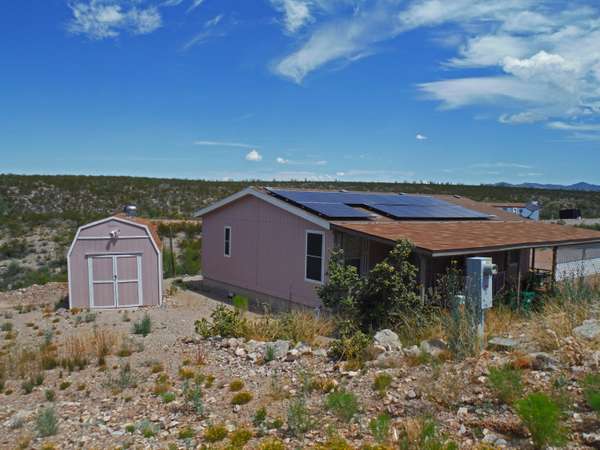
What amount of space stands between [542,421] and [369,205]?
1131cm

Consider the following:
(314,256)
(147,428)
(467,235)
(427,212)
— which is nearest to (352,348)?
(147,428)

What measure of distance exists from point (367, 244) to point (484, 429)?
353 inches

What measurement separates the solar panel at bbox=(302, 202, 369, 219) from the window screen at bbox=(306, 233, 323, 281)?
0.68 metres

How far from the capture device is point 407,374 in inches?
249

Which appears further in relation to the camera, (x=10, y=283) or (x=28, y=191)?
(x=28, y=191)

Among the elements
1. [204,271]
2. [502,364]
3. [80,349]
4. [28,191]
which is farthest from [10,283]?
[28,191]

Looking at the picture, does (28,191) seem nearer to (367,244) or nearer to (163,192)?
(163,192)

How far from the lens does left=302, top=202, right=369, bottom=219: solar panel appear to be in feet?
42.2

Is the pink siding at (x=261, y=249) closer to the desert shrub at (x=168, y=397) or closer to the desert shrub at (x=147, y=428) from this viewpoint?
the desert shrub at (x=168, y=397)

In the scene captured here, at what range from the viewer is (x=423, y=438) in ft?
14.6

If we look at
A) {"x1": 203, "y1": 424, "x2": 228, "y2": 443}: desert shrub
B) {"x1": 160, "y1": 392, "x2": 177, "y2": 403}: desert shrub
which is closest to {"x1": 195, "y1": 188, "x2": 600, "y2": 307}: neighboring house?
{"x1": 160, "y1": 392, "x2": 177, "y2": 403}: desert shrub

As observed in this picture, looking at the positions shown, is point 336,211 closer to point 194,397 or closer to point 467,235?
point 467,235

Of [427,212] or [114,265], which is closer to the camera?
[114,265]

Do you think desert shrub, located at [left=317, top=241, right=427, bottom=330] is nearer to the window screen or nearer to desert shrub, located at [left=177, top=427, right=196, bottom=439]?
the window screen
